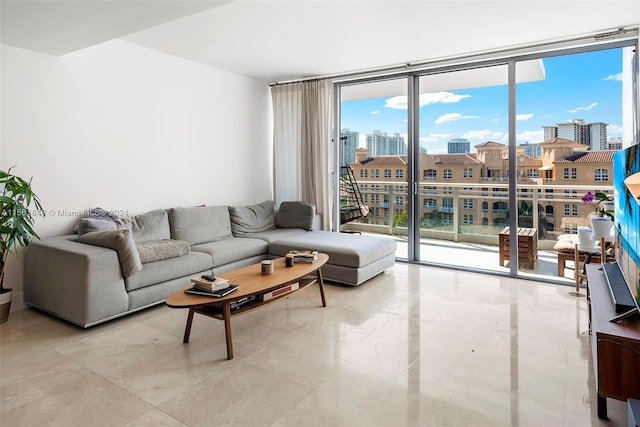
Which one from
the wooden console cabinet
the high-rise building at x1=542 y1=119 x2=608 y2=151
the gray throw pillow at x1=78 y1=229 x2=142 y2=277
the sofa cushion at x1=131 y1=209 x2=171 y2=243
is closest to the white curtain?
the sofa cushion at x1=131 y1=209 x2=171 y2=243

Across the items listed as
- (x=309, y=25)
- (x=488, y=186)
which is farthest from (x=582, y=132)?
(x=309, y=25)

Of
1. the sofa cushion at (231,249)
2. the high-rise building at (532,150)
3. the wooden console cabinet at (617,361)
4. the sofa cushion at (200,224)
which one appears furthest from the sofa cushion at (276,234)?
the wooden console cabinet at (617,361)

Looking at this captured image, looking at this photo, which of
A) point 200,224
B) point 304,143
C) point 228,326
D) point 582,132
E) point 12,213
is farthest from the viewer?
point 304,143

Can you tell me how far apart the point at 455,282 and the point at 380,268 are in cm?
80

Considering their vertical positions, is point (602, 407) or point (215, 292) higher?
point (215, 292)

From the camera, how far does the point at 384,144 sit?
5.59 m

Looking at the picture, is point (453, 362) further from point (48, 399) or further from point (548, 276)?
point (548, 276)

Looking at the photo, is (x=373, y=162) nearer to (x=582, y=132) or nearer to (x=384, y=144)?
(x=384, y=144)

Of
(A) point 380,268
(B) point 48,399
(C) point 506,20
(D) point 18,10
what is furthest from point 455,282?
(D) point 18,10

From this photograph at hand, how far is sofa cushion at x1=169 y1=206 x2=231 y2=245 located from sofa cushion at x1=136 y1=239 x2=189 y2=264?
51cm

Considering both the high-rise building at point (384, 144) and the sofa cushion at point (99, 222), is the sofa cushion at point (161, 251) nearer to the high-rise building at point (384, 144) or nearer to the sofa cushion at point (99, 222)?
the sofa cushion at point (99, 222)

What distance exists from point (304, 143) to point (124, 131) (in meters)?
2.36

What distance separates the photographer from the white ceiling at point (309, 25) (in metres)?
2.65

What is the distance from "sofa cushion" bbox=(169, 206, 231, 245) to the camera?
13.9 ft
